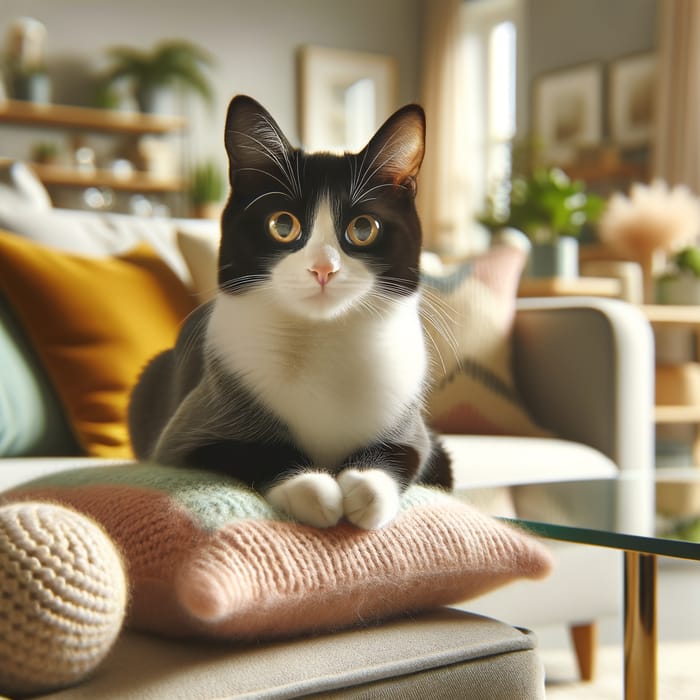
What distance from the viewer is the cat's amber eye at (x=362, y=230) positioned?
703 mm

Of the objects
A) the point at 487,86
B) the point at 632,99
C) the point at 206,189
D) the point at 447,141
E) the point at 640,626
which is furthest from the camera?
the point at 487,86

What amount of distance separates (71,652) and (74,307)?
2.89 feet

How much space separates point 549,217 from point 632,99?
2.74 meters

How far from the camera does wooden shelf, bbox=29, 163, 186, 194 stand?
4852 millimetres

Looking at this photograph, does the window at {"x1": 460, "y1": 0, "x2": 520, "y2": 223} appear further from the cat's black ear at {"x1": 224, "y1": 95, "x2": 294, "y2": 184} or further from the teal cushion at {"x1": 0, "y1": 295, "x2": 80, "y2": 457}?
the cat's black ear at {"x1": 224, "y1": 95, "x2": 294, "y2": 184}

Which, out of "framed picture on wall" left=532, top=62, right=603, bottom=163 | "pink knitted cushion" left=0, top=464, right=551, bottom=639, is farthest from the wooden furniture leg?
"framed picture on wall" left=532, top=62, right=603, bottom=163

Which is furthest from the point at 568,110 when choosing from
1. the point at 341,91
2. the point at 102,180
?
the point at 102,180

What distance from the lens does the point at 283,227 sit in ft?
2.31

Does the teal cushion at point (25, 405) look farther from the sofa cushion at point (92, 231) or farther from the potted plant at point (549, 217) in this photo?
the potted plant at point (549, 217)

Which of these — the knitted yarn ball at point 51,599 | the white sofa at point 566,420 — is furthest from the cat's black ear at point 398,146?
the white sofa at point 566,420

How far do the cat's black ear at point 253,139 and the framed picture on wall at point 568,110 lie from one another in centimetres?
443

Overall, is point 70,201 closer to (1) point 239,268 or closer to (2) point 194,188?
(2) point 194,188

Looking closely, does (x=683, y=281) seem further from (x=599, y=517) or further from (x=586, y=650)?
(x=599, y=517)

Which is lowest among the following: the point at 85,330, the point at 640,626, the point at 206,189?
the point at 640,626
